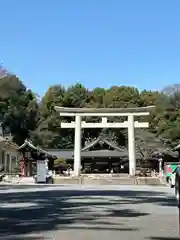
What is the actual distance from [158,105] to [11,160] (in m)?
27.0

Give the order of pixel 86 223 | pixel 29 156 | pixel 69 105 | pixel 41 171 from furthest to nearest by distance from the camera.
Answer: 1. pixel 69 105
2. pixel 29 156
3. pixel 41 171
4. pixel 86 223

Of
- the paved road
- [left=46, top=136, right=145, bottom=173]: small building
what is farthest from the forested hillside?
the paved road

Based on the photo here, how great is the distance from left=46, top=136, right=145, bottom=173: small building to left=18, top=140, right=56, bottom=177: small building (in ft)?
25.3

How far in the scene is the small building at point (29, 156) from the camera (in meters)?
55.8

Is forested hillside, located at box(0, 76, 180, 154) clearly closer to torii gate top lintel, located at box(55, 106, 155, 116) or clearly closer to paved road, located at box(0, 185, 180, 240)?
torii gate top lintel, located at box(55, 106, 155, 116)

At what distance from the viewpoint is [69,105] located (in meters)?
75.9

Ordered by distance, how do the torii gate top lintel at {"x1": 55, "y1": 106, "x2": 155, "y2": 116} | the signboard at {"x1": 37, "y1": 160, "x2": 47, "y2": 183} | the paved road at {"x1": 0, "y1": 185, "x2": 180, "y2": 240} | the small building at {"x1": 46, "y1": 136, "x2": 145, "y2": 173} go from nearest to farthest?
the paved road at {"x1": 0, "y1": 185, "x2": 180, "y2": 240} < the signboard at {"x1": 37, "y1": 160, "x2": 47, "y2": 183} < the torii gate top lintel at {"x1": 55, "y1": 106, "x2": 155, "y2": 116} < the small building at {"x1": 46, "y1": 136, "x2": 145, "y2": 173}

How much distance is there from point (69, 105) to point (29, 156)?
65.9 feet

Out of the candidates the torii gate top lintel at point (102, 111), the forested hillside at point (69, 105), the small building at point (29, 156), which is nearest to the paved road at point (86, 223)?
the torii gate top lintel at point (102, 111)

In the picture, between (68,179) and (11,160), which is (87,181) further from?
(11,160)

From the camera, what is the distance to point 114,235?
847cm

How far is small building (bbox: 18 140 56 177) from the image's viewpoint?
5579 centimetres

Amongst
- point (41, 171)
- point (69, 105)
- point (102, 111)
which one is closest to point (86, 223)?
point (41, 171)

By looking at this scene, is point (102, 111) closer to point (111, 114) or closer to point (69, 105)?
point (111, 114)
